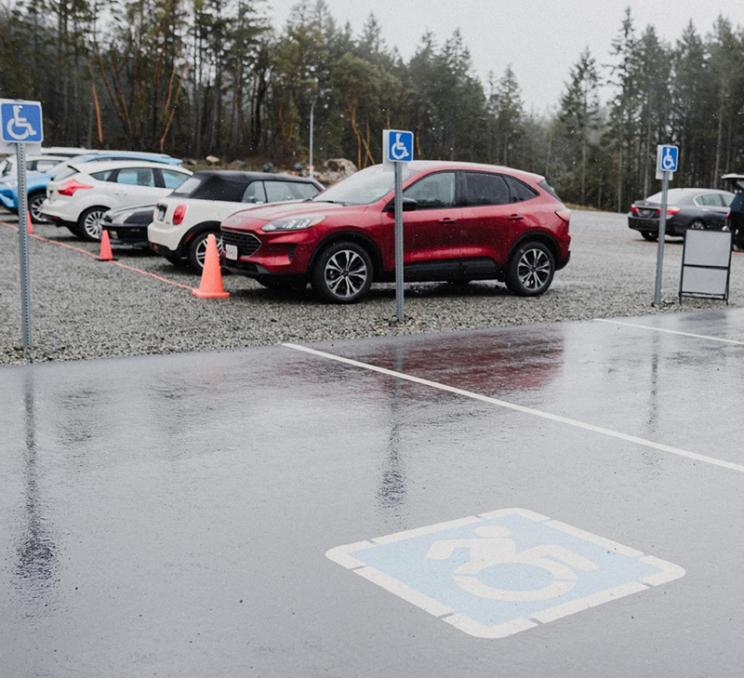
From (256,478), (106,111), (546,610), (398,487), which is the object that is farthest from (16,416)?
(106,111)

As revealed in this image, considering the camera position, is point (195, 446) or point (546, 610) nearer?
point (546, 610)

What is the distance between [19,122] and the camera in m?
9.34

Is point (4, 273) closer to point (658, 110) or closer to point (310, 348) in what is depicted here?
point (310, 348)

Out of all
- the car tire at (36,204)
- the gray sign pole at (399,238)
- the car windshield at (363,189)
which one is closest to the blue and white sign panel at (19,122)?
the gray sign pole at (399,238)

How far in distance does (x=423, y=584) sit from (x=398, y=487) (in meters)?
1.38

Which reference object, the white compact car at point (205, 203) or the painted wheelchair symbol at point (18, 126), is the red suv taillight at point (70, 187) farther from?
the painted wheelchair symbol at point (18, 126)

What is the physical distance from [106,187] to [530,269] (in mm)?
10218

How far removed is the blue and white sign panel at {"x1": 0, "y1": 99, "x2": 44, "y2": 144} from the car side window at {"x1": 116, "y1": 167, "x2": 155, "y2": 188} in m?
11.7

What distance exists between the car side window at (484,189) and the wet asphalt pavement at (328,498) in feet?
14.4

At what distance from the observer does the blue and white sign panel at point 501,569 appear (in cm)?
396

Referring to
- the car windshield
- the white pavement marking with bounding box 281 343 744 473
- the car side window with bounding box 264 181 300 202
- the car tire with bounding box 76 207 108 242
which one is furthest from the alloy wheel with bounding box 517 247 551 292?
the car tire with bounding box 76 207 108 242

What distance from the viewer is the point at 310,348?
10.2 metres

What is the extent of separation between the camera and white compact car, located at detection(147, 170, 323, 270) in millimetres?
15859

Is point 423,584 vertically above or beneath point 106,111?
beneath
